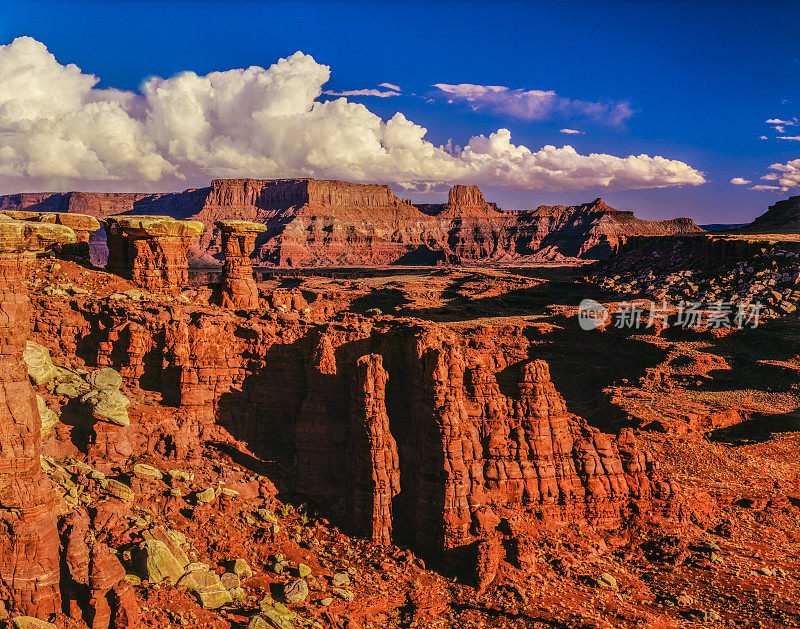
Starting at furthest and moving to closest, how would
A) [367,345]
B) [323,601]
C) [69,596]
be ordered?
[367,345] < [323,601] < [69,596]

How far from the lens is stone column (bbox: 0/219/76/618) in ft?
43.4

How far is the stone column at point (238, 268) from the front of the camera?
35062mm

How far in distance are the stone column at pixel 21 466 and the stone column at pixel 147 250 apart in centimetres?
1825

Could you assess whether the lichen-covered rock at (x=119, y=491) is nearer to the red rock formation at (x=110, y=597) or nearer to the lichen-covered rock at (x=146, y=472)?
the lichen-covered rock at (x=146, y=472)

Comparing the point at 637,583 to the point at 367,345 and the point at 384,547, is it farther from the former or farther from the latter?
the point at 367,345

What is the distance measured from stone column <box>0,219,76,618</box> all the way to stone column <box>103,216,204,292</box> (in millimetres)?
18254

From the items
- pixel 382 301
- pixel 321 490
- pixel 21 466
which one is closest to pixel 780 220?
pixel 382 301

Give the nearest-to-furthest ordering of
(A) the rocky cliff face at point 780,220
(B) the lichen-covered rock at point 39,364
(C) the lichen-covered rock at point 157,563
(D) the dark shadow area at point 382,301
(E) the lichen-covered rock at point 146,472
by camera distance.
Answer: (C) the lichen-covered rock at point 157,563, (E) the lichen-covered rock at point 146,472, (B) the lichen-covered rock at point 39,364, (D) the dark shadow area at point 382,301, (A) the rocky cliff face at point 780,220

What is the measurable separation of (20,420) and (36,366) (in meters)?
7.38

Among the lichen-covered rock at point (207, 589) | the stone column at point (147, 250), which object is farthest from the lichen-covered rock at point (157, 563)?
the stone column at point (147, 250)

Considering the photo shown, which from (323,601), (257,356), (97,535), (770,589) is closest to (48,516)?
(97,535)

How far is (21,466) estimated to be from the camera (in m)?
13.8

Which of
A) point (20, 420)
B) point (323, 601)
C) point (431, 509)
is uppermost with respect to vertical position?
point (20, 420)

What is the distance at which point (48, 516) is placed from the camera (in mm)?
13914
